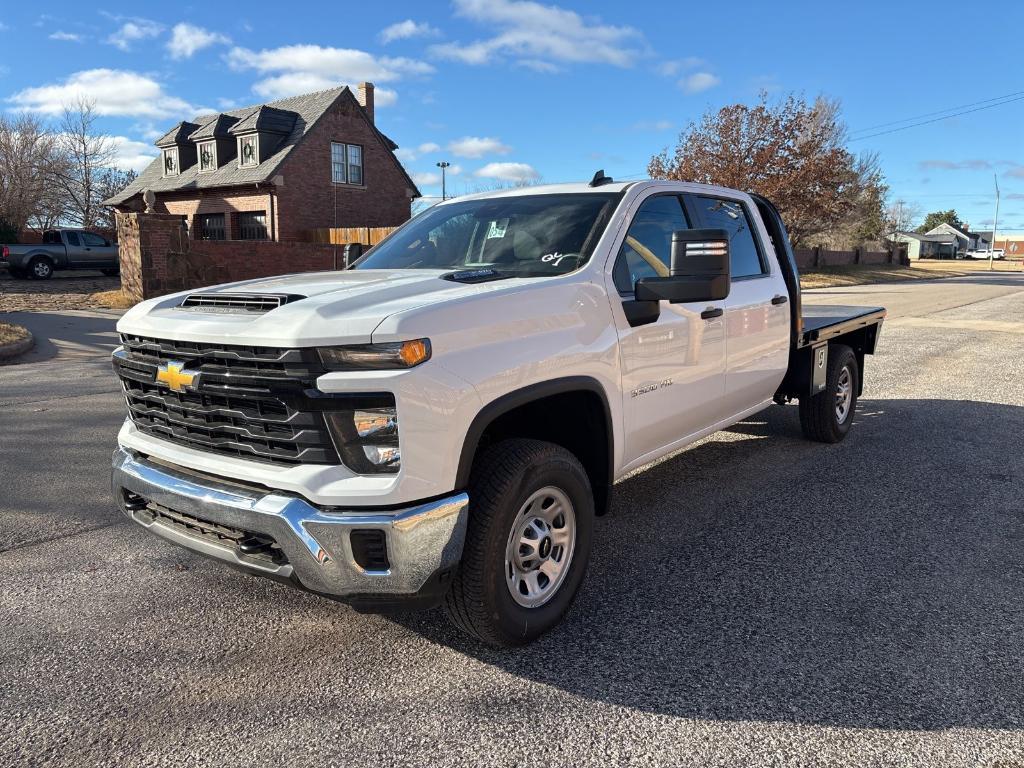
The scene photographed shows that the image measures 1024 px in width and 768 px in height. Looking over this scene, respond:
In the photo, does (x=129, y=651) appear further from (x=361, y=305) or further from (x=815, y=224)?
(x=815, y=224)

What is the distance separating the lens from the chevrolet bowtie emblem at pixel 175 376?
2996mm

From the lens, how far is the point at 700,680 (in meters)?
2.96

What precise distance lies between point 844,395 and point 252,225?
2896 centimetres

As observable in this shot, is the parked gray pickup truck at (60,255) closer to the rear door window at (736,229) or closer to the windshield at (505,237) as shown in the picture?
the windshield at (505,237)

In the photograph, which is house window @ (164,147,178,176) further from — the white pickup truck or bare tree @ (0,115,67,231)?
the white pickup truck

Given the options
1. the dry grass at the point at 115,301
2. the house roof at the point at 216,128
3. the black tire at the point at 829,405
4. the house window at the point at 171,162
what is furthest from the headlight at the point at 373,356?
the house window at the point at 171,162

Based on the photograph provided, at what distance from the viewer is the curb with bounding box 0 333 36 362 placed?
36.4 feet

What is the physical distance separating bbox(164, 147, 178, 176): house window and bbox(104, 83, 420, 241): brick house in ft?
0.15

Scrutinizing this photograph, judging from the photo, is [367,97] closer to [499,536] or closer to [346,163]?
[346,163]

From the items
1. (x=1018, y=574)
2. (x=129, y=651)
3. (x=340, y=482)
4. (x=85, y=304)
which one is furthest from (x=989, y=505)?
(x=85, y=304)

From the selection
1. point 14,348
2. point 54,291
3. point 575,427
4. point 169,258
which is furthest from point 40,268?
point 575,427

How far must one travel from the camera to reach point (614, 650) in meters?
3.17

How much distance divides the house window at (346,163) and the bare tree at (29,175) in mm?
21168

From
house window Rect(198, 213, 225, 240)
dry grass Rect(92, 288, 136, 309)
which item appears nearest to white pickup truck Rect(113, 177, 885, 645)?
dry grass Rect(92, 288, 136, 309)
